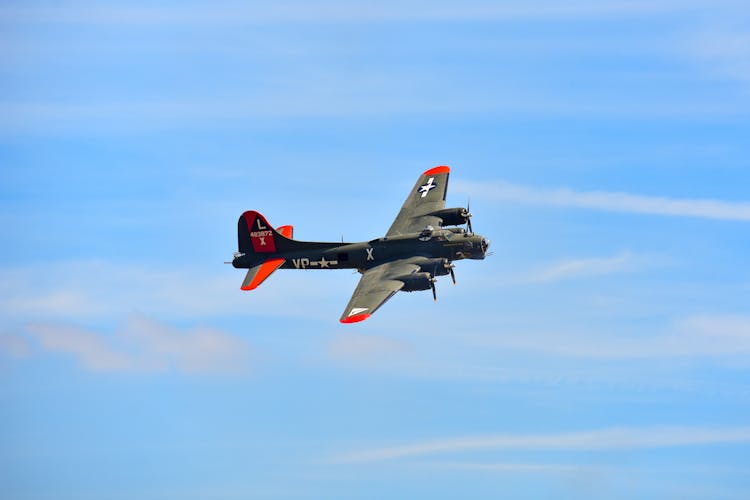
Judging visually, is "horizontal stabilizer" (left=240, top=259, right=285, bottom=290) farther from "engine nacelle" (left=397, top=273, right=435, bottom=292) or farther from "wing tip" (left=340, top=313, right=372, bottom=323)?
"engine nacelle" (left=397, top=273, right=435, bottom=292)

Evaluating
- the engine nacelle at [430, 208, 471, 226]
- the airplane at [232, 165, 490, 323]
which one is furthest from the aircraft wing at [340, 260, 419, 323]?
the engine nacelle at [430, 208, 471, 226]

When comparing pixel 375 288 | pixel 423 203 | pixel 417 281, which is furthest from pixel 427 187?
pixel 375 288

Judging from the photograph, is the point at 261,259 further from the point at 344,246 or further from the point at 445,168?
the point at 445,168

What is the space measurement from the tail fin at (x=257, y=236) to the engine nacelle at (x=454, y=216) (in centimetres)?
1289

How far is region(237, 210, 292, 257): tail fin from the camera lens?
93375 millimetres

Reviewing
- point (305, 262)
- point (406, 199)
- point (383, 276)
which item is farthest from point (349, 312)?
point (406, 199)

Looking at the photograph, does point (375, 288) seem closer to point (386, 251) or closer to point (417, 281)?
point (417, 281)

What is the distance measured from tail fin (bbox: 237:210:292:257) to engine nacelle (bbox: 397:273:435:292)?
13199 millimetres

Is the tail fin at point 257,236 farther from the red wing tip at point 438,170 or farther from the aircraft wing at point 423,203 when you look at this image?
the red wing tip at point 438,170

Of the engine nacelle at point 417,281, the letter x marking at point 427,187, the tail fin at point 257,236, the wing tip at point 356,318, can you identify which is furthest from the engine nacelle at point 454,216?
the wing tip at point 356,318

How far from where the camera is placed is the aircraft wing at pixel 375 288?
81.7 meters

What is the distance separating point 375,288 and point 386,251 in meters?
5.61

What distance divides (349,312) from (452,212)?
15847mm

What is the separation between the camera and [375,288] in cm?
8481
